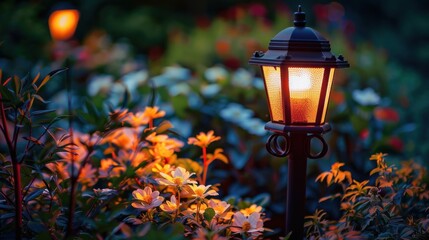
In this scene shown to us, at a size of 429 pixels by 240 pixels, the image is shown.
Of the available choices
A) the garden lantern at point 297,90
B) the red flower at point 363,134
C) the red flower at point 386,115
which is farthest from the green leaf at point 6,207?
the red flower at point 386,115

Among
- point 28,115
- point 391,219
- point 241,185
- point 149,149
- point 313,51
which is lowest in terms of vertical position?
point 241,185

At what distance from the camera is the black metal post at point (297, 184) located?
2.47 meters

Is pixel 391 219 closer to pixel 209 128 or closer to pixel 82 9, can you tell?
pixel 209 128

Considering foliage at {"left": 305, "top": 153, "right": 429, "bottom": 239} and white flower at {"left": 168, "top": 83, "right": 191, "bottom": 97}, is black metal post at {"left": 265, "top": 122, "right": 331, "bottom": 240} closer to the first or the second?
foliage at {"left": 305, "top": 153, "right": 429, "bottom": 239}

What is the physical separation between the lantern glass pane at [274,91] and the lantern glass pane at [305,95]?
5 centimetres

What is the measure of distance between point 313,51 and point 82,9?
11335 millimetres

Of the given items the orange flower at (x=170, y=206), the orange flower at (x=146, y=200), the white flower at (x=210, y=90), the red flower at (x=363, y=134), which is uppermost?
the orange flower at (x=146, y=200)

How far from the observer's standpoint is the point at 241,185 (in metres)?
4.18

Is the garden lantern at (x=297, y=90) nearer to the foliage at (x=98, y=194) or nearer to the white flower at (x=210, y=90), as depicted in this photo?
the foliage at (x=98, y=194)

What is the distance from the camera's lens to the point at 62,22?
7.56 metres

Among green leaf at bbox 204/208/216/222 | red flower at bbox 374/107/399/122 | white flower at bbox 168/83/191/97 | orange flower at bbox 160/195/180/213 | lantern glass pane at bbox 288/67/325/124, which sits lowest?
red flower at bbox 374/107/399/122

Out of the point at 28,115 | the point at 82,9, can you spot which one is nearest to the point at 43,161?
the point at 28,115

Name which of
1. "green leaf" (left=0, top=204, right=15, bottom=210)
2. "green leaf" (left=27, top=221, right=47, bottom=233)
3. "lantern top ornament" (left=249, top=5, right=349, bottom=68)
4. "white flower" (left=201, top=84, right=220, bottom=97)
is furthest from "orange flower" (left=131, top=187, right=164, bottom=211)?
"white flower" (left=201, top=84, right=220, bottom=97)

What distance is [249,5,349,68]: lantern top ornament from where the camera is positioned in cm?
237
